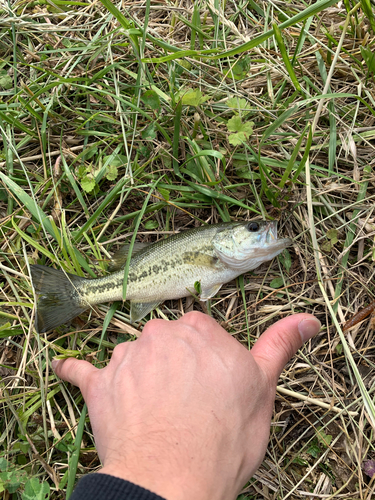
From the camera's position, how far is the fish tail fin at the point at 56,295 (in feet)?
10.5

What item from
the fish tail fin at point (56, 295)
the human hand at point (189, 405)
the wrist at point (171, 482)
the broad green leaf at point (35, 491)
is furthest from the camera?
the fish tail fin at point (56, 295)

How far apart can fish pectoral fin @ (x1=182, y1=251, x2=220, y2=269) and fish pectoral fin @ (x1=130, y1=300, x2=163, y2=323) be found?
517 millimetres

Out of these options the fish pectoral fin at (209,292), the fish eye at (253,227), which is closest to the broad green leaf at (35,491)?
the fish pectoral fin at (209,292)

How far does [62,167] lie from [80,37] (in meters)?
1.51

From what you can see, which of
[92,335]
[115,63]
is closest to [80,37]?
[115,63]

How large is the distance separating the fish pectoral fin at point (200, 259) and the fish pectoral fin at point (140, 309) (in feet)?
1.70

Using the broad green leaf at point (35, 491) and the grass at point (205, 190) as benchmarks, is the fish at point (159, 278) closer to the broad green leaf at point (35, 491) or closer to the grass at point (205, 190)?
the grass at point (205, 190)

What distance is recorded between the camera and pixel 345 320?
3.21 meters

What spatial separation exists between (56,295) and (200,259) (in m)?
1.44

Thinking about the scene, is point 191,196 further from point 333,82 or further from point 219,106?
point 333,82

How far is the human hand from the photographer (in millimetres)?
1837

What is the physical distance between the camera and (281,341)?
7.95ft

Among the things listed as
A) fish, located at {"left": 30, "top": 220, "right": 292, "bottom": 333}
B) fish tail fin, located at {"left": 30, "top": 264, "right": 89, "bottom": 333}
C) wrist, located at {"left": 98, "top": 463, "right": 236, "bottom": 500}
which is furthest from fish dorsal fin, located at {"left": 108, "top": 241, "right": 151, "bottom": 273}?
wrist, located at {"left": 98, "top": 463, "right": 236, "bottom": 500}

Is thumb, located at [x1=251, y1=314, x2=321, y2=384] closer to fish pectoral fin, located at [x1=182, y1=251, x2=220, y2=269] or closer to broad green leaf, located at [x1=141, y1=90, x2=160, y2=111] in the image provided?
fish pectoral fin, located at [x1=182, y1=251, x2=220, y2=269]
